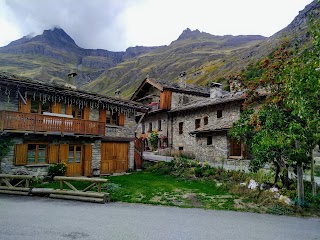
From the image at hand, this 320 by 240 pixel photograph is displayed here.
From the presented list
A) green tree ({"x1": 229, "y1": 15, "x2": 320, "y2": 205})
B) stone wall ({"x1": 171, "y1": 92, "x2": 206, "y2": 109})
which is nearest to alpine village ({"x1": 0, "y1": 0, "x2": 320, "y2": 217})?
green tree ({"x1": 229, "y1": 15, "x2": 320, "y2": 205})

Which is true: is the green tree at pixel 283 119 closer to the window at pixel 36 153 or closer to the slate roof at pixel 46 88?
the slate roof at pixel 46 88

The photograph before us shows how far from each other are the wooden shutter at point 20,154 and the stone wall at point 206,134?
48.1 ft

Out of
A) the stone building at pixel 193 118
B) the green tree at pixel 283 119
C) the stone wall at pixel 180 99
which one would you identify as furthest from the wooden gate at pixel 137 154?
the green tree at pixel 283 119

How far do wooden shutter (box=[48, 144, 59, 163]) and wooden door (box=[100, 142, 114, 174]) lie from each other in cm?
342

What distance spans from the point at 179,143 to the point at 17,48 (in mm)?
192944

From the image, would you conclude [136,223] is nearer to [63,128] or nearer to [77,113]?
[63,128]

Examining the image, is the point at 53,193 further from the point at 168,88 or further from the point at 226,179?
the point at 168,88

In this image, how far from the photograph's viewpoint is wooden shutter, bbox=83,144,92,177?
701 inches

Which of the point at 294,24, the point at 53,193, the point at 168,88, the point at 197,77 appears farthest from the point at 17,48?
the point at 53,193

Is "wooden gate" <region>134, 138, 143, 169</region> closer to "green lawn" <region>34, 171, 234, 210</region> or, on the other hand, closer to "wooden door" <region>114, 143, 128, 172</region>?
"wooden door" <region>114, 143, 128, 172</region>

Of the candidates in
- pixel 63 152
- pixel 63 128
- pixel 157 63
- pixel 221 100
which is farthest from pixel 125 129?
pixel 157 63

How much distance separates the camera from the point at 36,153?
51.4 ft

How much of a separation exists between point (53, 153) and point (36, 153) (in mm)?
1018

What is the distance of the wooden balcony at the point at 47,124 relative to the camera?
14.1m
